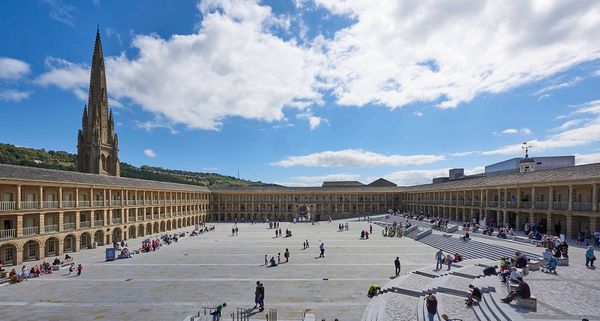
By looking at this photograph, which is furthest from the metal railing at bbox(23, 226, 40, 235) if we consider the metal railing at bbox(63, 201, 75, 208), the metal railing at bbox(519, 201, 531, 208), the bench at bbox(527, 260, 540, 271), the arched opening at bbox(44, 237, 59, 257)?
the metal railing at bbox(519, 201, 531, 208)

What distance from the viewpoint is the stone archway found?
106 ft

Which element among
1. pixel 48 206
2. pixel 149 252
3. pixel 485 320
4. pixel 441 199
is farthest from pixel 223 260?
pixel 441 199

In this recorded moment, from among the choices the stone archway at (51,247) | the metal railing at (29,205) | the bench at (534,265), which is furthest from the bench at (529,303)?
the stone archway at (51,247)

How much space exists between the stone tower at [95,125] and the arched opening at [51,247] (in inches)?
1409

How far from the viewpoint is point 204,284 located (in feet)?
69.5

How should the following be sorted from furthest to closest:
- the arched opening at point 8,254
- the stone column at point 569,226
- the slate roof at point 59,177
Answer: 1. the stone column at point 569,226
2. the slate roof at point 59,177
3. the arched opening at point 8,254

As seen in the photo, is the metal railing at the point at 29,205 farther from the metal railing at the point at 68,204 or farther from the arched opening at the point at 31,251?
the metal railing at the point at 68,204

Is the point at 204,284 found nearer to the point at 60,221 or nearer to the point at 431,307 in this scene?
the point at 431,307

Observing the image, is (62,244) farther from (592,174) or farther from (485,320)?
(592,174)

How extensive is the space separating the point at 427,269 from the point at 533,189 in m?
19.4

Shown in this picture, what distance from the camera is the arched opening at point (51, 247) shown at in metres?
32.3

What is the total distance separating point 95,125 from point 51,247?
130 ft

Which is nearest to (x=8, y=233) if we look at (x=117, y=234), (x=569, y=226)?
(x=117, y=234)

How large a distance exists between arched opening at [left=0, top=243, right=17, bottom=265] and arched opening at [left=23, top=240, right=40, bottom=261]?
4.41 ft
